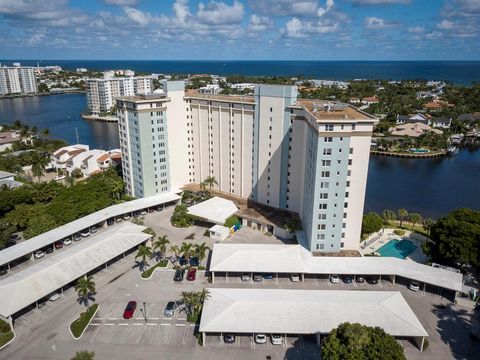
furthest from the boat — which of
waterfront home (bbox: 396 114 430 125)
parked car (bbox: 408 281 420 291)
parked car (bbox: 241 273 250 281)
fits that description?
parked car (bbox: 241 273 250 281)

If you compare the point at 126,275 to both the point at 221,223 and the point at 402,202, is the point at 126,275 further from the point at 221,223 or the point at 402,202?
the point at 402,202

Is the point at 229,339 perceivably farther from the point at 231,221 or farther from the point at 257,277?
the point at 231,221

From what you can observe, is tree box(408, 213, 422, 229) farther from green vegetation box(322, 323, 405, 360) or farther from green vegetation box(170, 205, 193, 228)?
green vegetation box(170, 205, 193, 228)

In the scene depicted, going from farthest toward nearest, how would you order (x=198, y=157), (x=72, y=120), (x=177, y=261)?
1. (x=72, y=120)
2. (x=198, y=157)
3. (x=177, y=261)

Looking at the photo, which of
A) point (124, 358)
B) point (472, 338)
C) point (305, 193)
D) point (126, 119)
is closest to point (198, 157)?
point (126, 119)

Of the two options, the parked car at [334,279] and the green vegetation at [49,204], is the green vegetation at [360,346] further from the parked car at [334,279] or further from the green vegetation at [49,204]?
the green vegetation at [49,204]

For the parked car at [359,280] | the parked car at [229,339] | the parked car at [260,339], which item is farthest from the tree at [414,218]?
the parked car at [229,339]
